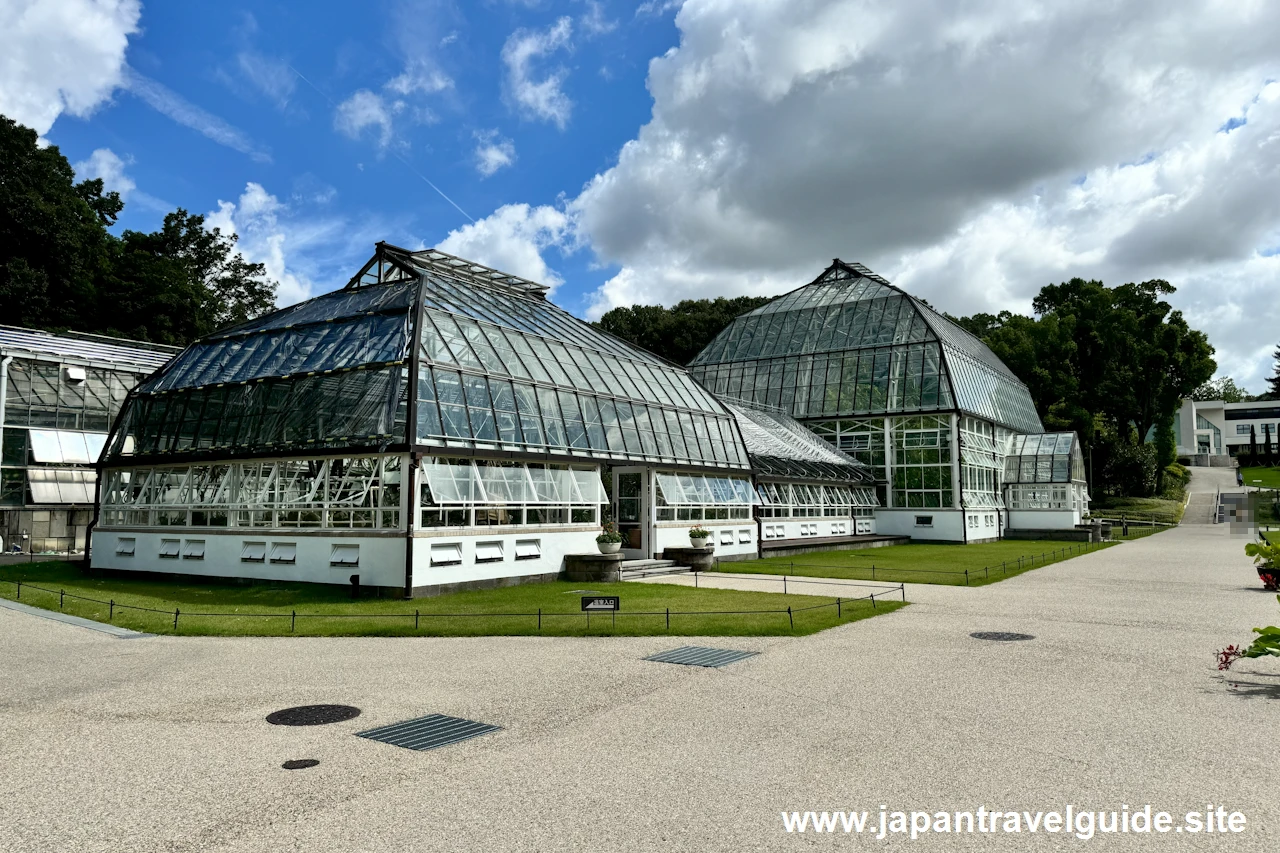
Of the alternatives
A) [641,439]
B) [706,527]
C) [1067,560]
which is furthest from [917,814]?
[1067,560]

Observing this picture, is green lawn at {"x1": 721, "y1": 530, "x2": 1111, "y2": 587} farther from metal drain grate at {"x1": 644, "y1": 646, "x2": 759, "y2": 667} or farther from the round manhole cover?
metal drain grate at {"x1": 644, "y1": 646, "x2": 759, "y2": 667}

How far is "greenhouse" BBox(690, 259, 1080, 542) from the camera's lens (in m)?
51.4

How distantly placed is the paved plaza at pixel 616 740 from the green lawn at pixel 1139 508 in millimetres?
64577

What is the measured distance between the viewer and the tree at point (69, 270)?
60.9 m

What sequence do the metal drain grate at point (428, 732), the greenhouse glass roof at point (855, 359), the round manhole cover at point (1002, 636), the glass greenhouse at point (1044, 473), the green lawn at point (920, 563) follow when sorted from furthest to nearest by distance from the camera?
the glass greenhouse at point (1044, 473)
the greenhouse glass roof at point (855, 359)
the green lawn at point (920, 563)
the round manhole cover at point (1002, 636)
the metal drain grate at point (428, 732)

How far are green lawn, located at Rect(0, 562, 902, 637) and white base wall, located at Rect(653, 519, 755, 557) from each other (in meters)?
5.91

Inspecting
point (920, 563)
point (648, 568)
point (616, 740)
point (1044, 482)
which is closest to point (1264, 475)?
point (1044, 482)

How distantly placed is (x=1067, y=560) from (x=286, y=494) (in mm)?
32339

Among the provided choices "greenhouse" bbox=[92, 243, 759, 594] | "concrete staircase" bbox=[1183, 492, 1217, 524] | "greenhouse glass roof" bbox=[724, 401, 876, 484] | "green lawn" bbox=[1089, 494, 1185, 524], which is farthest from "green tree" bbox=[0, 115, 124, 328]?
"concrete staircase" bbox=[1183, 492, 1217, 524]

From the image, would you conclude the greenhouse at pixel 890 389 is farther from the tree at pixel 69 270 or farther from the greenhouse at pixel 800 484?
the tree at pixel 69 270

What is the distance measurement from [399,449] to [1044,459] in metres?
49.7

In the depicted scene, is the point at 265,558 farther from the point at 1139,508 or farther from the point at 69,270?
the point at 1139,508

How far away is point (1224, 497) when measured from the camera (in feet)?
283

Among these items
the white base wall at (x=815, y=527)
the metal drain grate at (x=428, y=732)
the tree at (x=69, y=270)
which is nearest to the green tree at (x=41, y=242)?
the tree at (x=69, y=270)
